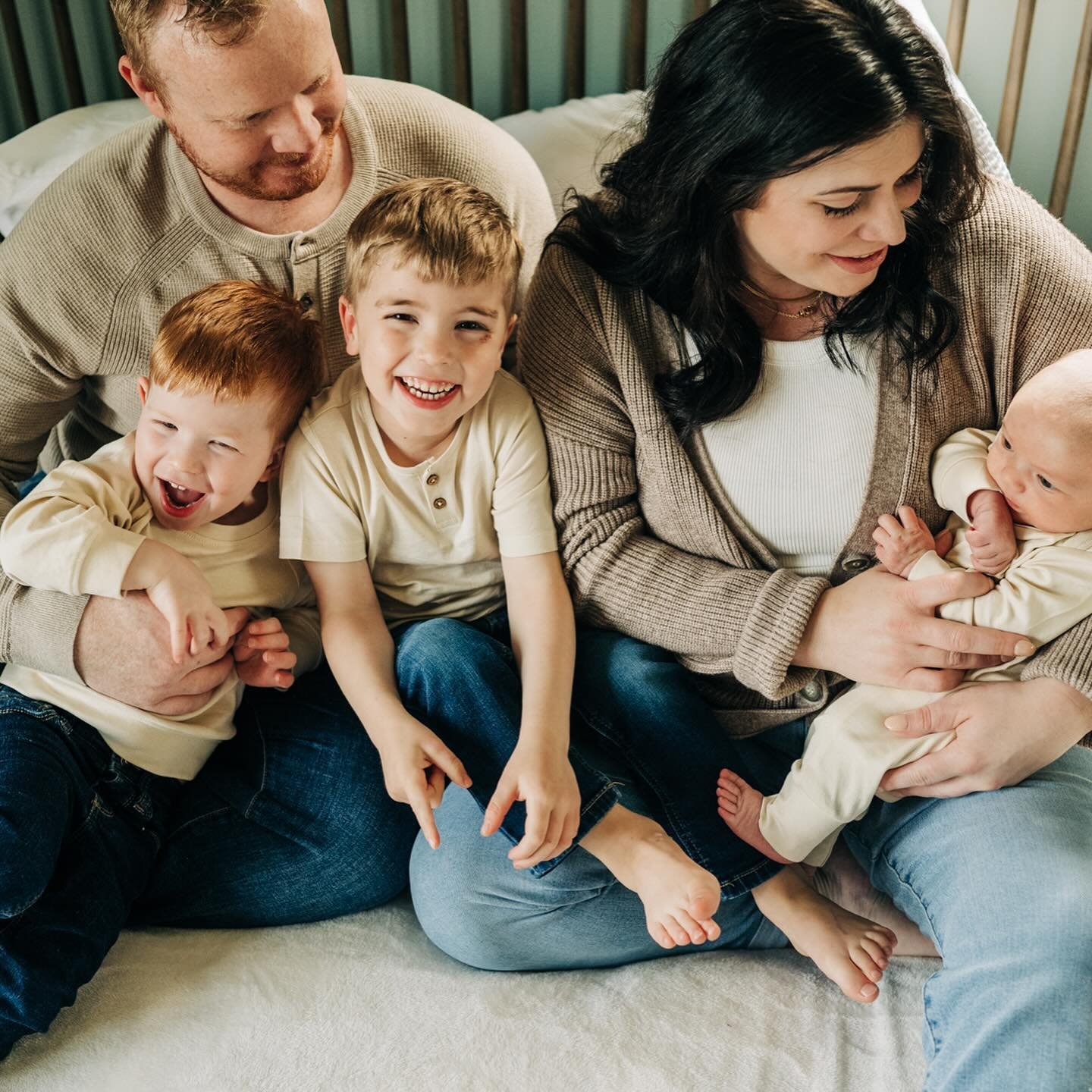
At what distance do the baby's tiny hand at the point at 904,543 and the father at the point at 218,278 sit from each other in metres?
0.65

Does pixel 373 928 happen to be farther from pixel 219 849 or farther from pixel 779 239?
pixel 779 239

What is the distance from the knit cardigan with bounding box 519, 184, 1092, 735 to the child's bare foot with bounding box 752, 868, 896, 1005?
0.21 metres

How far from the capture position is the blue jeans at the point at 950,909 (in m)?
1.04

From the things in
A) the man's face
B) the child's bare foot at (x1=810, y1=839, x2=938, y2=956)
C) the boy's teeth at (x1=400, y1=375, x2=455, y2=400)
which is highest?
the man's face

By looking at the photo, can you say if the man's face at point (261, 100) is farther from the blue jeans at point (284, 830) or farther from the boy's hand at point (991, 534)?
the boy's hand at point (991, 534)

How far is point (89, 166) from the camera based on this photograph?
5.03 feet

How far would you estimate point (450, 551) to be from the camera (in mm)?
1456

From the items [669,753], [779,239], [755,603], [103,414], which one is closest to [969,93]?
[779,239]

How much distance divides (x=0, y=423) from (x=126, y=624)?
1.29 feet

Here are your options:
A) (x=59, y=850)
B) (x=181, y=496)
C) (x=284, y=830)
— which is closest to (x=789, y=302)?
(x=181, y=496)

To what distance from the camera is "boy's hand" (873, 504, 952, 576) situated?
1331 mm

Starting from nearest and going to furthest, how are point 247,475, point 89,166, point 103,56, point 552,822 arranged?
point 552,822, point 247,475, point 89,166, point 103,56

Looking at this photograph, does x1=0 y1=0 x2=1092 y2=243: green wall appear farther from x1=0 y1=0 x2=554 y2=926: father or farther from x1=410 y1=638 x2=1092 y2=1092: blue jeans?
x1=410 y1=638 x2=1092 y2=1092: blue jeans

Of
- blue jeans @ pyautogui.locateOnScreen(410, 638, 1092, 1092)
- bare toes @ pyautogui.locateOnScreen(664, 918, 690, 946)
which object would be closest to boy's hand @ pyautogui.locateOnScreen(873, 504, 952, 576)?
blue jeans @ pyautogui.locateOnScreen(410, 638, 1092, 1092)
